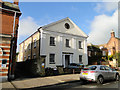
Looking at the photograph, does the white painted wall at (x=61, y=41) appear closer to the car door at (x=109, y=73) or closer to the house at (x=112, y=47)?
the car door at (x=109, y=73)

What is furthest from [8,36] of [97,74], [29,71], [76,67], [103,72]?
[76,67]

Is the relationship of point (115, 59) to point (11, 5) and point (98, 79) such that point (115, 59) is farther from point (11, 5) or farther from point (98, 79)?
point (11, 5)

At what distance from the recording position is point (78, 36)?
68.7ft

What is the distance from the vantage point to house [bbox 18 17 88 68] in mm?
16875

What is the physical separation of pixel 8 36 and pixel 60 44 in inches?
399

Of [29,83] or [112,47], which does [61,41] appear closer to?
[29,83]

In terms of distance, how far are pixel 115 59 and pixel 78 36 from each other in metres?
12.2

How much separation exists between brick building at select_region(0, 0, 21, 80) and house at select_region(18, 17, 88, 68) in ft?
17.8

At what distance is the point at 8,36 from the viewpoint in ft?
31.1

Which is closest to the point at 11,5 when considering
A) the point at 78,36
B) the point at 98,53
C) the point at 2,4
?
the point at 2,4

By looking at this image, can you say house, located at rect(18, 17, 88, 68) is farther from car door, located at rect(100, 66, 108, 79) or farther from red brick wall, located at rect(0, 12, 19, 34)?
car door, located at rect(100, 66, 108, 79)

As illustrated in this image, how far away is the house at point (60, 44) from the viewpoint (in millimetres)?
16875

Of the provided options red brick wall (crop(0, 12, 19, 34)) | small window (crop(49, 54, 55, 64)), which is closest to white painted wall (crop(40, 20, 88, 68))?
small window (crop(49, 54, 55, 64))

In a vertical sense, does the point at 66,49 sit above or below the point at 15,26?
below
